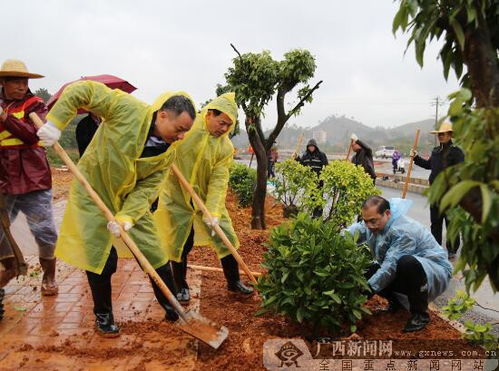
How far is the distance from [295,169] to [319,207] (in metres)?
1.24

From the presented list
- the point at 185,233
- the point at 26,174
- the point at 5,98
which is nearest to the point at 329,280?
the point at 185,233

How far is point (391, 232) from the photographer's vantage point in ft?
11.7

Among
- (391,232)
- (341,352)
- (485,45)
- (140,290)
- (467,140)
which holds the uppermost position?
(485,45)

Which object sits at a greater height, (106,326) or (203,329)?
(203,329)

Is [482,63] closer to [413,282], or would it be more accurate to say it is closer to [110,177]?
[413,282]

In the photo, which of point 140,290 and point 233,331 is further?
point 140,290

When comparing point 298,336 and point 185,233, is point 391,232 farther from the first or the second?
point 185,233

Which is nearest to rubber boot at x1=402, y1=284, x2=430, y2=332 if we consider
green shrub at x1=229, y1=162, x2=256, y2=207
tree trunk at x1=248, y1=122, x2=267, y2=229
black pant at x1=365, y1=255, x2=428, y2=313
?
black pant at x1=365, y1=255, x2=428, y2=313

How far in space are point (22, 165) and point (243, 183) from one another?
7.02 metres

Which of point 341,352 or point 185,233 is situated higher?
point 185,233

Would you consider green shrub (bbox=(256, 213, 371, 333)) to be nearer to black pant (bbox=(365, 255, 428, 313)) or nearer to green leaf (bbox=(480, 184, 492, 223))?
black pant (bbox=(365, 255, 428, 313))

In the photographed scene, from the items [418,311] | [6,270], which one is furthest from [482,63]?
[6,270]

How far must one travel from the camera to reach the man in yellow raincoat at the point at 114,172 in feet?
10.5

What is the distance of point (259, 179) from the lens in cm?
724
